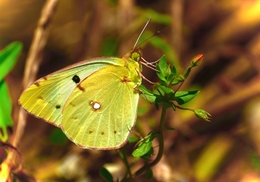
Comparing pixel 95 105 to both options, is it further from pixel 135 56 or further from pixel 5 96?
pixel 5 96

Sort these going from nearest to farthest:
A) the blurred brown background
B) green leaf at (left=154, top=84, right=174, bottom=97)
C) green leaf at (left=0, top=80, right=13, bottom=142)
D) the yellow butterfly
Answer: green leaf at (left=154, top=84, right=174, bottom=97)
the yellow butterfly
green leaf at (left=0, top=80, right=13, bottom=142)
the blurred brown background

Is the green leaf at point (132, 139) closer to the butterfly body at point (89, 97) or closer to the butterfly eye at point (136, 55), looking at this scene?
the butterfly body at point (89, 97)

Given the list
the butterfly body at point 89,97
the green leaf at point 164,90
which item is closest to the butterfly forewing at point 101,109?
the butterfly body at point 89,97

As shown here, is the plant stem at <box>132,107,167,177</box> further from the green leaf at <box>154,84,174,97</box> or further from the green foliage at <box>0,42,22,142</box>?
the green foliage at <box>0,42,22,142</box>

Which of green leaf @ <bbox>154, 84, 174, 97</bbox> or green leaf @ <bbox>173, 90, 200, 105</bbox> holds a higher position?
green leaf @ <bbox>154, 84, 174, 97</bbox>

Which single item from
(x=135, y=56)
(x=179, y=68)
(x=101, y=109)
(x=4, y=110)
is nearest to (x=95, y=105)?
(x=101, y=109)

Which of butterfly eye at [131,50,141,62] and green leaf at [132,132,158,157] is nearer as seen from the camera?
green leaf at [132,132,158,157]

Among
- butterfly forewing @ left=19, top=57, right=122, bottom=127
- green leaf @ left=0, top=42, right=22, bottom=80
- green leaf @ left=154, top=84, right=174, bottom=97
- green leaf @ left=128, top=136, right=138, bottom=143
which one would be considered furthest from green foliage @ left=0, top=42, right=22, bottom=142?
green leaf @ left=154, top=84, right=174, bottom=97
